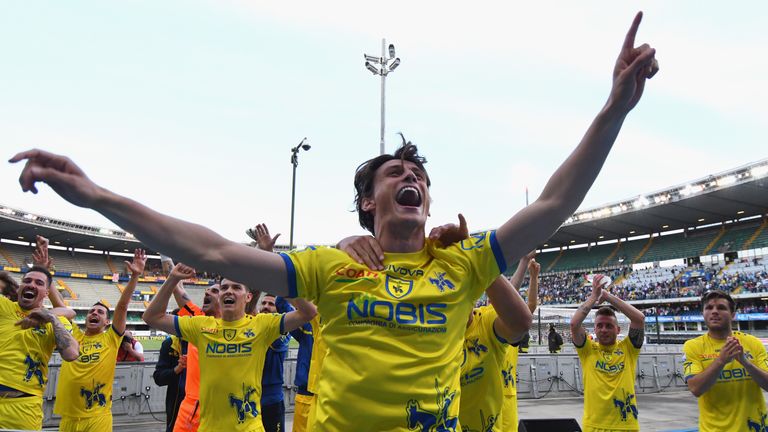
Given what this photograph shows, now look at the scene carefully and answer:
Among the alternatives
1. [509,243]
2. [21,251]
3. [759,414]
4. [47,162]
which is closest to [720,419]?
[759,414]

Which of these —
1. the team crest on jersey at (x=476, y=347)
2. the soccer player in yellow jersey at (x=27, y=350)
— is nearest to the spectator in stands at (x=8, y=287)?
the soccer player in yellow jersey at (x=27, y=350)

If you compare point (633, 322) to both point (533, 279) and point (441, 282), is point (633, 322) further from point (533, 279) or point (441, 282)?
point (441, 282)

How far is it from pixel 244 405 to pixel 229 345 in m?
0.53

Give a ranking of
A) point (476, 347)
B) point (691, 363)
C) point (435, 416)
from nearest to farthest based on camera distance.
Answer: point (435, 416), point (476, 347), point (691, 363)

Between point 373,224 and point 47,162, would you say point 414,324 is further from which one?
point 47,162

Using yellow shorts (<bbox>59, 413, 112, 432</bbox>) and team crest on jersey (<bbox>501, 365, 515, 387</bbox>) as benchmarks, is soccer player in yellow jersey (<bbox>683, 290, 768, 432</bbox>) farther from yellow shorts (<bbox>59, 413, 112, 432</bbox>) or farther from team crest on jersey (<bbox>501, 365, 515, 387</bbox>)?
yellow shorts (<bbox>59, 413, 112, 432</bbox>)

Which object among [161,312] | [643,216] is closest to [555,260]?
[643,216]

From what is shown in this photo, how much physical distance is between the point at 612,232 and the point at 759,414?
45973 mm

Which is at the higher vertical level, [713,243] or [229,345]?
[713,243]

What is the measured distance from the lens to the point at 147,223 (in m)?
1.71

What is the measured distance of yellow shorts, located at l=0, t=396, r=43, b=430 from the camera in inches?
198

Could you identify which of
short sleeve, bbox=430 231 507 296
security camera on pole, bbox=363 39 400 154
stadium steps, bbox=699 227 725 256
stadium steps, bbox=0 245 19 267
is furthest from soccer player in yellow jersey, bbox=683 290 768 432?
stadium steps, bbox=0 245 19 267

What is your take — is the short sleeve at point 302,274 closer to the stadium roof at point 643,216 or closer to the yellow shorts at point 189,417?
the yellow shorts at point 189,417

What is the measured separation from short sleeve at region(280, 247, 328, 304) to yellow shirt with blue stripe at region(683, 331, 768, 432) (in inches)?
173
